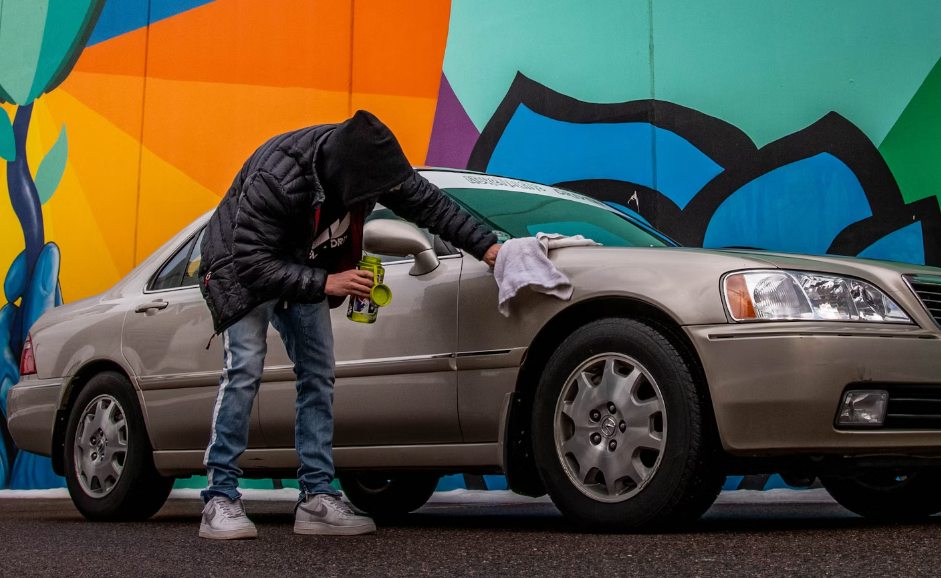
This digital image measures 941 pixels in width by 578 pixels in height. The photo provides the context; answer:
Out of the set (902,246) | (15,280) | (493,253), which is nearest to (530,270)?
(493,253)

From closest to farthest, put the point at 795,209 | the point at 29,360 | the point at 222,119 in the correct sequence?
the point at 29,360, the point at 795,209, the point at 222,119

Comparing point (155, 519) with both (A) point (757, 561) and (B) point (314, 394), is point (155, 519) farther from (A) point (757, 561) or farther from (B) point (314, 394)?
(A) point (757, 561)

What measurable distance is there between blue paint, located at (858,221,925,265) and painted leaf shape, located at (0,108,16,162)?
262 inches

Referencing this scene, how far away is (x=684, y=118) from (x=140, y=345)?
12.1 feet

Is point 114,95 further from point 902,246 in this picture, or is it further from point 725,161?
point 902,246

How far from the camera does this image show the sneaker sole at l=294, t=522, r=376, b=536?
3.52 m

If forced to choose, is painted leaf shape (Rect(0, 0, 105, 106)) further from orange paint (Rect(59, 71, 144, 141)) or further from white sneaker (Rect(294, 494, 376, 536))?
white sneaker (Rect(294, 494, 376, 536))

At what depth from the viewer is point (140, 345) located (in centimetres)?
482

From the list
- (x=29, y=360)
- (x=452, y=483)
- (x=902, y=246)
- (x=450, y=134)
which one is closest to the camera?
(x=29, y=360)

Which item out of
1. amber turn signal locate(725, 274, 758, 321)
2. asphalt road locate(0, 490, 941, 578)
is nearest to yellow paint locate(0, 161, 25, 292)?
asphalt road locate(0, 490, 941, 578)

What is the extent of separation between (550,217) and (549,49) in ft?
10.6

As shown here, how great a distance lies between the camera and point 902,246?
621cm

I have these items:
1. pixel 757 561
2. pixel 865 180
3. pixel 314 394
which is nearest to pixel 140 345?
pixel 314 394

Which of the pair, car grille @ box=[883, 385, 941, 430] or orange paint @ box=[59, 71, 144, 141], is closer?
car grille @ box=[883, 385, 941, 430]
